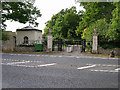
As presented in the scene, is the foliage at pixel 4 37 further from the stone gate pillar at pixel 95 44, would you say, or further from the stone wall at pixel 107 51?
the stone wall at pixel 107 51

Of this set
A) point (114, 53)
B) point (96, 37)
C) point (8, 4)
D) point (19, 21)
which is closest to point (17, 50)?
point (19, 21)

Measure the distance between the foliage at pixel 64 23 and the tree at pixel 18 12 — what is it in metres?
16.5

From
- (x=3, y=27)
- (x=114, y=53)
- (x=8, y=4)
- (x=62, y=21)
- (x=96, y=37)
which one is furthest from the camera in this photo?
(x=62, y=21)

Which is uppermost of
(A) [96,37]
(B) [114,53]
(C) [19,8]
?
(C) [19,8]

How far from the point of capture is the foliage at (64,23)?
45.8 meters

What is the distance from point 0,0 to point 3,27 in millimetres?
4742

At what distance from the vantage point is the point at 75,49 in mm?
26766

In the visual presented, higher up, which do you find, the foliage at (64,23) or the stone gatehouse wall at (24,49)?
the foliage at (64,23)

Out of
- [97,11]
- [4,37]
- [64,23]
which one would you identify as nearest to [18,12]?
[4,37]

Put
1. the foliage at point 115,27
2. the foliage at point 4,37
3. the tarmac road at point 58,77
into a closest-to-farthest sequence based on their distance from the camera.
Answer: the tarmac road at point 58,77 < the foliage at point 115,27 < the foliage at point 4,37

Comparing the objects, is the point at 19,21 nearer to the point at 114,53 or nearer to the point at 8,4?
the point at 8,4

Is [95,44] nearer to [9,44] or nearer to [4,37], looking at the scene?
[9,44]

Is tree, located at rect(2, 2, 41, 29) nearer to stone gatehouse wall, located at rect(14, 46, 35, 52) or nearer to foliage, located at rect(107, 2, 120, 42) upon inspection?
stone gatehouse wall, located at rect(14, 46, 35, 52)

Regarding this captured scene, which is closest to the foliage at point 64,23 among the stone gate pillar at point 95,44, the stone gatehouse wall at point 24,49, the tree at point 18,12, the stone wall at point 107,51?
the tree at point 18,12
